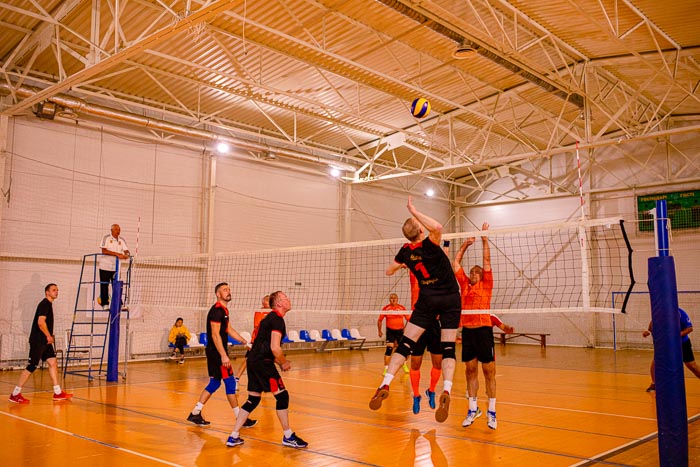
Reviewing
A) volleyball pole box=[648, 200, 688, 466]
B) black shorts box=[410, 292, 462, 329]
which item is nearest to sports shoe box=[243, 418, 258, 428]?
black shorts box=[410, 292, 462, 329]

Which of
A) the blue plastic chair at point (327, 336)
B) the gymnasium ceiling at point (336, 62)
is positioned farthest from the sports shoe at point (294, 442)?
the blue plastic chair at point (327, 336)

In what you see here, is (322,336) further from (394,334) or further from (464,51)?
(464,51)

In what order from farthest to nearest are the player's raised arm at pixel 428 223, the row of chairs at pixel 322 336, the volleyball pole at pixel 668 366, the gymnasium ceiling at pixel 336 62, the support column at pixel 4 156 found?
the row of chairs at pixel 322 336 < the support column at pixel 4 156 < the gymnasium ceiling at pixel 336 62 < the player's raised arm at pixel 428 223 < the volleyball pole at pixel 668 366

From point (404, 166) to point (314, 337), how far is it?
28.5 ft

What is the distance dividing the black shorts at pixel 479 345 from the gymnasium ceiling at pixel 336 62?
5741 mm

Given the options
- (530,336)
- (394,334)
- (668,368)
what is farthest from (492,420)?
(530,336)

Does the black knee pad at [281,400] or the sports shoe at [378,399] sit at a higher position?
the sports shoe at [378,399]

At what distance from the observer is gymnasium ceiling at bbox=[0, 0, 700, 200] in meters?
12.2

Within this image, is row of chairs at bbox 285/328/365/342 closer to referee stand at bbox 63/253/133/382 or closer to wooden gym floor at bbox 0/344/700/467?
referee stand at bbox 63/253/133/382

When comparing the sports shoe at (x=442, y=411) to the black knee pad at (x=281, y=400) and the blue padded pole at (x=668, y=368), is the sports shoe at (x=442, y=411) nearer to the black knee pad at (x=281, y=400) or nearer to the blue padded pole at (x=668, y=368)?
the black knee pad at (x=281, y=400)

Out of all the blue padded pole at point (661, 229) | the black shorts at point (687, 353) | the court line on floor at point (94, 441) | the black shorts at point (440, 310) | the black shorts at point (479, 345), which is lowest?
the court line on floor at point (94, 441)

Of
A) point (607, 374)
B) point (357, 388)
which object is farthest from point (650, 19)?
point (357, 388)

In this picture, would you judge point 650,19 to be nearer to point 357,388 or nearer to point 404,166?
point 357,388

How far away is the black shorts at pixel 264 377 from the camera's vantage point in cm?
650
